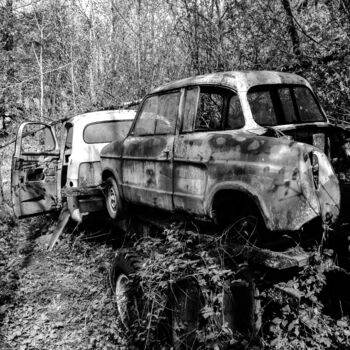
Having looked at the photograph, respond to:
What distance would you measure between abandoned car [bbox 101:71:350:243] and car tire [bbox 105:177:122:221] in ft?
1.34

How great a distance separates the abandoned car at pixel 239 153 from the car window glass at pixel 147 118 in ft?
0.04

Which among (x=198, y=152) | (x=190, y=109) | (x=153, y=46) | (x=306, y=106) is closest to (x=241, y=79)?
(x=190, y=109)

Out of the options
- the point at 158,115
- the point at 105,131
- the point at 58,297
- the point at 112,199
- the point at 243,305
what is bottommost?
the point at 58,297

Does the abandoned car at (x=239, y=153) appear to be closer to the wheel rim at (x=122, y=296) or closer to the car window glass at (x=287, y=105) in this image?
the car window glass at (x=287, y=105)

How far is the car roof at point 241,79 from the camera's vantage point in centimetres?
399

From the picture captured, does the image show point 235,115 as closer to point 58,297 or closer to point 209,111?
point 209,111

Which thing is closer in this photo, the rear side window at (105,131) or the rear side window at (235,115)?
the rear side window at (235,115)

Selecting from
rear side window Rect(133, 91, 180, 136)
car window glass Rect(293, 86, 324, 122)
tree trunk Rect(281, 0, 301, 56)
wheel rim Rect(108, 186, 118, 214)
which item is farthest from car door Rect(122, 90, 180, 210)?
tree trunk Rect(281, 0, 301, 56)

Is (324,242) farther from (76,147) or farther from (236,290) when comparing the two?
(76,147)

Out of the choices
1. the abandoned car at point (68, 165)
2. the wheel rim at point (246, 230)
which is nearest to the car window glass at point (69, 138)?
the abandoned car at point (68, 165)

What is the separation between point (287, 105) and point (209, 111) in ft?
3.83

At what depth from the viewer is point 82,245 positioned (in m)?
6.90

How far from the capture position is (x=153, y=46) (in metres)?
12.3

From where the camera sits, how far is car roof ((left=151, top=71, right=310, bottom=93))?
3.99m
